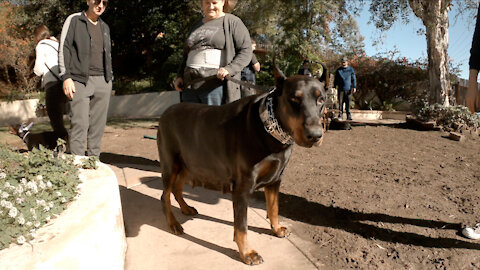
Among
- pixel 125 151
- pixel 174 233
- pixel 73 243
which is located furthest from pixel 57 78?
pixel 73 243

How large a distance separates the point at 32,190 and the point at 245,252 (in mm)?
1599

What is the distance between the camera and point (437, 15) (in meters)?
8.55

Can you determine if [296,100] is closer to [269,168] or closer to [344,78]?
[269,168]

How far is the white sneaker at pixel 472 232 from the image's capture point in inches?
114

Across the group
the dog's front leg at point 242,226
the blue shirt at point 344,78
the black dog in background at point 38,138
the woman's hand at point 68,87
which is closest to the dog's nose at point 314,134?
Answer: the dog's front leg at point 242,226

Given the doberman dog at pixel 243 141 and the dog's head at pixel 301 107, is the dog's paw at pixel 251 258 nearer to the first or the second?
the doberman dog at pixel 243 141

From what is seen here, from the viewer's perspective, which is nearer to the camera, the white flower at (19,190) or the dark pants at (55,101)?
the white flower at (19,190)

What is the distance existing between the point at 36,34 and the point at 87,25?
4.59 feet

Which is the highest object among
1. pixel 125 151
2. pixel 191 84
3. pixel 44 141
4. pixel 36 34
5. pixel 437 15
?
pixel 437 15

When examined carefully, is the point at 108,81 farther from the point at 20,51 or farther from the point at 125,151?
the point at 20,51

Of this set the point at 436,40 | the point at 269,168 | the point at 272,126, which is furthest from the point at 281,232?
the point at 436,40

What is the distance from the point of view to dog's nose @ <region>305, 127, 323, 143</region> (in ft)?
6.31

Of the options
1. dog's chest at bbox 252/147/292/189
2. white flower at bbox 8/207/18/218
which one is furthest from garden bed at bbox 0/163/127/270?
dog's chest at bbox 252/147/292/189

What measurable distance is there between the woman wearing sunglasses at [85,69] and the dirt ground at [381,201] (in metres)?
1.52
